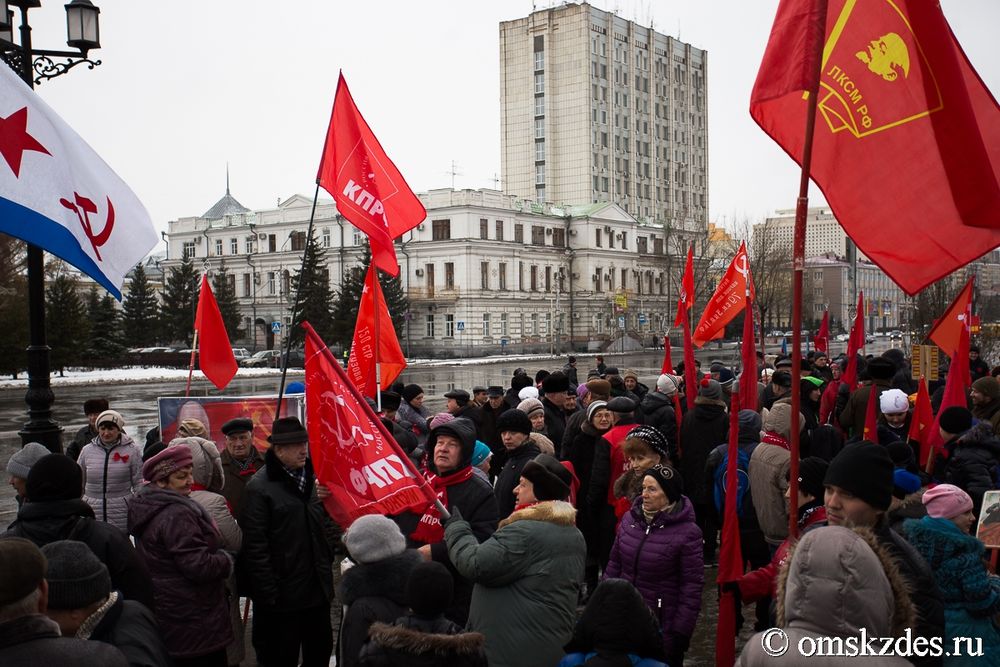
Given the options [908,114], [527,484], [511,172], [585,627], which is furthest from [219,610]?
[511,172]

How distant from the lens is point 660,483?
15.5 feet

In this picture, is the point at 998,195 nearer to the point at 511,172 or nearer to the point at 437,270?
the point at 437,270

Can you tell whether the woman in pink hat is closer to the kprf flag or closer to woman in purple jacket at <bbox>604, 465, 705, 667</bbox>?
woman in purple jacket at <bbox>604, 465, 705, 667</bbox>

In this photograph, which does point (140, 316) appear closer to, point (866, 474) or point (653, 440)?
point (653, 440)

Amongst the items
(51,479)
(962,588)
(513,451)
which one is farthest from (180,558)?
(962,588)

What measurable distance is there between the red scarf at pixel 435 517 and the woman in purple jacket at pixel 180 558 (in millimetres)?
1010

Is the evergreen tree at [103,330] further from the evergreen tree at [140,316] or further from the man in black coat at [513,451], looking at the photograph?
the man in black coat at [513,451]

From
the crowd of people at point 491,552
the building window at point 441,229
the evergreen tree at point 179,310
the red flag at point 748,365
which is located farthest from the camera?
the building window at point 441,229

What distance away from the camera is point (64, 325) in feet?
138

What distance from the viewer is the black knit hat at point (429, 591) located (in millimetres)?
3240

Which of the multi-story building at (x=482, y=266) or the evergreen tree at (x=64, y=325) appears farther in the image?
the multi-story building at (x=482, y=266)

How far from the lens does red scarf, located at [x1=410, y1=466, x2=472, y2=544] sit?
4.84 meters

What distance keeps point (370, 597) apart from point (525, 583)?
671 millimetres

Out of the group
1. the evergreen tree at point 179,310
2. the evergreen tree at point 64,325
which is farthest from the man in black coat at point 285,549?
the evergreen tree at point 179,310
